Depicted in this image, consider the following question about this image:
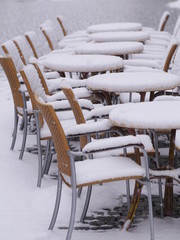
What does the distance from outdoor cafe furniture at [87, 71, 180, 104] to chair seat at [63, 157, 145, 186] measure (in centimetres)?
128

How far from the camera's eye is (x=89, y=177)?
4277mm

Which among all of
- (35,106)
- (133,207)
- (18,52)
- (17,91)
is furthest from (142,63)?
(133,207)

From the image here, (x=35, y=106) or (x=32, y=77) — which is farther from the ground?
(x=32, y=77)

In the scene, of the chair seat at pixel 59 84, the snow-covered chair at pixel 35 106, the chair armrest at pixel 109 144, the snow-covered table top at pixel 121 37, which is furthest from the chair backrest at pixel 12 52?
the chair armrest at pixel 109 144

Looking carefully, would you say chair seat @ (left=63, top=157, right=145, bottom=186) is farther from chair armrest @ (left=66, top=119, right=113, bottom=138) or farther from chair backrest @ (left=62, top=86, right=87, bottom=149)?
chair backrest @ (left=62, top=86, right=87, bottom=149)

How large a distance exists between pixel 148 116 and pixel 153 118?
0.27 ft

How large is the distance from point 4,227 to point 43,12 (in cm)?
2492

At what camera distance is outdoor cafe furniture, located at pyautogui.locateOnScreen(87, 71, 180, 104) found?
225 inches

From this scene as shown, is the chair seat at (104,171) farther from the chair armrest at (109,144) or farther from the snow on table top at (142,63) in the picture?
the snow on table top at (142,63)

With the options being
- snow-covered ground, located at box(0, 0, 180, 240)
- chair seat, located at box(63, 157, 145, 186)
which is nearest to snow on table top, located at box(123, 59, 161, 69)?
snow-covered ground, located at box(0, 0, 180, 240)

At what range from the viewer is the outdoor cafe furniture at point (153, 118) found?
4324 mm

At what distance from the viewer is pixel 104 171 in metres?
4.34

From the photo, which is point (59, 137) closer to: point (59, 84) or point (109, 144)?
point (109, 144)

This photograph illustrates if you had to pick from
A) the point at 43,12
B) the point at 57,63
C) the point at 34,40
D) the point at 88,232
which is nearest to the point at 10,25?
the point at 43,12
